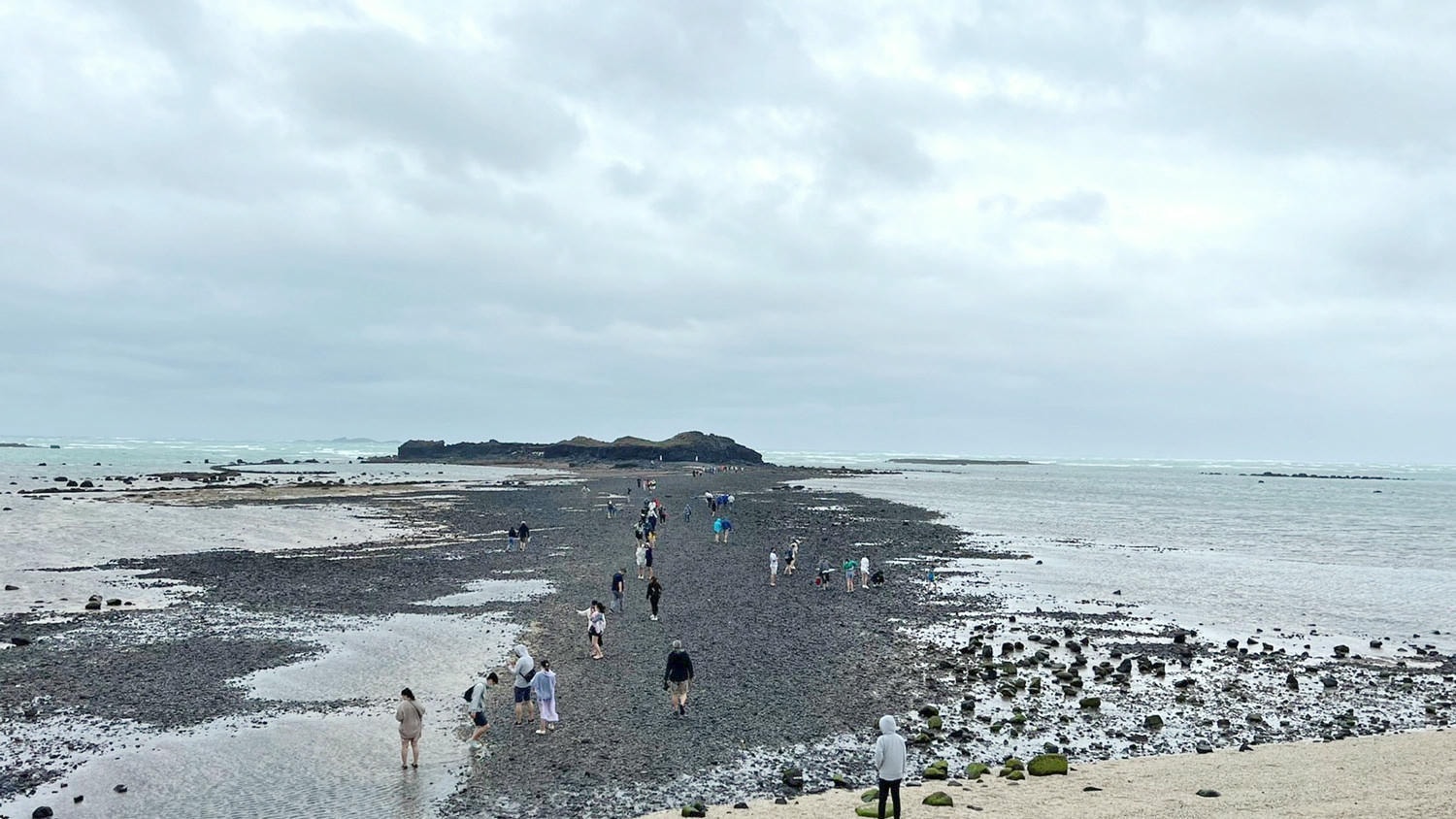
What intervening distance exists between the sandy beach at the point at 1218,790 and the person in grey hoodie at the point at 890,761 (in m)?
0.82

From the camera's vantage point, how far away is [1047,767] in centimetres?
1580

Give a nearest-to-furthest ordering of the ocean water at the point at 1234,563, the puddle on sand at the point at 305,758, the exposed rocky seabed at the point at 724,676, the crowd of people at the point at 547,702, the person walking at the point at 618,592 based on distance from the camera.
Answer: the crowd of people at the point at 547,702 < the puddle on sand at the point at 305,758 < the exposed rocky seabed at the point at 724,676 < the person walking at the point at 618,592 < the ocean water at the point at 1234,563

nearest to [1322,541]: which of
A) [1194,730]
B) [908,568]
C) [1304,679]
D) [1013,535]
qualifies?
[1013,535]

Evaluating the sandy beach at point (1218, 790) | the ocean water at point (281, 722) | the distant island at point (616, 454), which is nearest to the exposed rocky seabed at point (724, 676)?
the ocean water at point (281, 722)

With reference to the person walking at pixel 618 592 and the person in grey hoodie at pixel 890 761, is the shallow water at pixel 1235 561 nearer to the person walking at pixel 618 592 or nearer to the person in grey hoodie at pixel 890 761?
the person walking at pixel 618 592

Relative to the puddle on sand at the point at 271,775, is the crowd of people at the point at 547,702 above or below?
Result: above

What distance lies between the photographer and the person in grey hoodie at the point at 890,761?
12.9 m

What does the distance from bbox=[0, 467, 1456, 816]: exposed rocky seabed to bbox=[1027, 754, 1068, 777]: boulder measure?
125 centimetres

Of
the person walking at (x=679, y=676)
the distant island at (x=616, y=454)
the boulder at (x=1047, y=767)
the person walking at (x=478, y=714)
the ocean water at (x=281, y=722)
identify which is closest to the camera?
the ocean water at (x=281, y=722)

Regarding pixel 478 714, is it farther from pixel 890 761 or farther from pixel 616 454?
pixel 616 454

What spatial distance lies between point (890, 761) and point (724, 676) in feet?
30.2

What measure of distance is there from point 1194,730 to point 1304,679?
6.59 m

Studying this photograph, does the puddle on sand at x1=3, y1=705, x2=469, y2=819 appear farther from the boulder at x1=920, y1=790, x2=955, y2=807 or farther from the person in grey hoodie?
the boulder at x1=920, y1=790, x2=955, y2=807

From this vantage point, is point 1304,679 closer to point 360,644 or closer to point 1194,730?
point 1194,730
